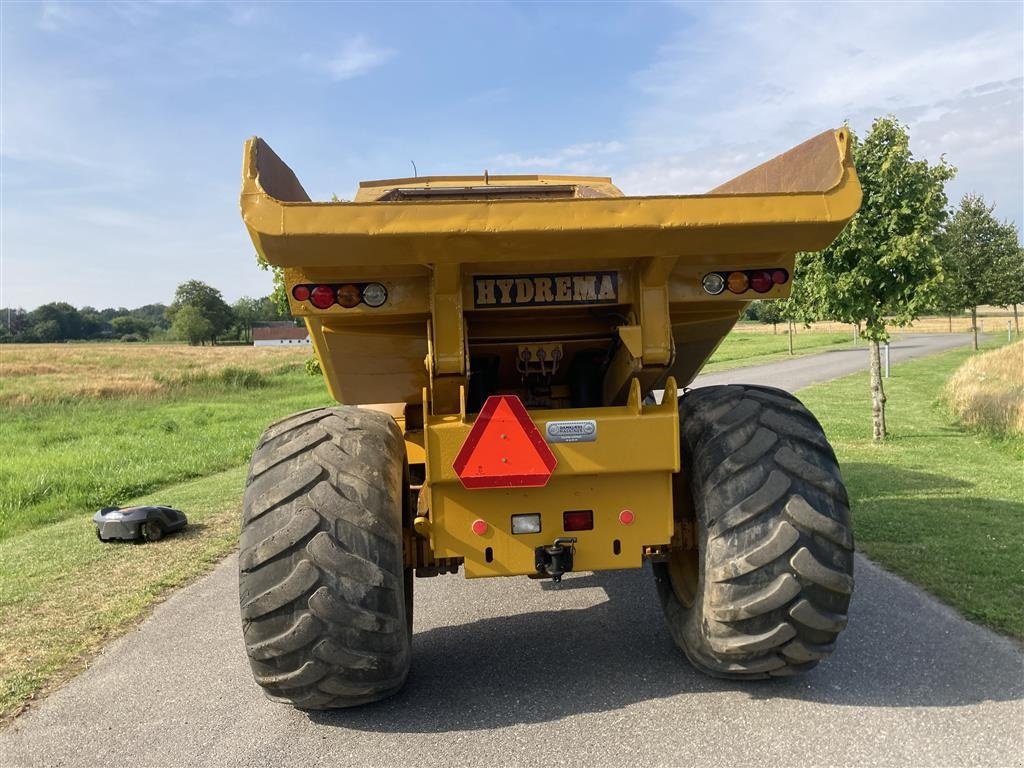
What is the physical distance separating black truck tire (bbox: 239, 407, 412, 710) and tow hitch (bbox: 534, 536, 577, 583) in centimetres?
62

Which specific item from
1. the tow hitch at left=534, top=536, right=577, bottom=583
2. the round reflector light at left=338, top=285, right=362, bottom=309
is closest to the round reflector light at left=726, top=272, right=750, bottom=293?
the tow hitch at left=534, top=536, right=577, bottom=583

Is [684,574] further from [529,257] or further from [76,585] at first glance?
[76,585]

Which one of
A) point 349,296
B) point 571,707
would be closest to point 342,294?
point 349,296

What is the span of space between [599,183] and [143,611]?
14.5 ft

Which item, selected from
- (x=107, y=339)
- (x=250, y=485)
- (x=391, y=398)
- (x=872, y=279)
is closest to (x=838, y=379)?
(x=872, y=279)

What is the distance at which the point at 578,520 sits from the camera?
3.50 m

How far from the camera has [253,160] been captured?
305 cm

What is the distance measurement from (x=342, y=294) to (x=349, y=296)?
0.11 ft

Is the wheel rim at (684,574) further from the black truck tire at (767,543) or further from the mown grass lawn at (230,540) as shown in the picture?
the mown grass lawn at (230,540)

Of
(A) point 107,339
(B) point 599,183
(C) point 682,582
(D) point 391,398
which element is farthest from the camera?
(A) point 107,339

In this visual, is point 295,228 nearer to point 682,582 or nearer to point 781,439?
point 781,439

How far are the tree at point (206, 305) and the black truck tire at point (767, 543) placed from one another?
313ft

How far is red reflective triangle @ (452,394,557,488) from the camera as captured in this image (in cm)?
333

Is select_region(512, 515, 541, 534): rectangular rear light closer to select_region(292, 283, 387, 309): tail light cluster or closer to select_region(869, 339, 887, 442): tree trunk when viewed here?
select_region(292, 283, 387, 309): tail light cluster
